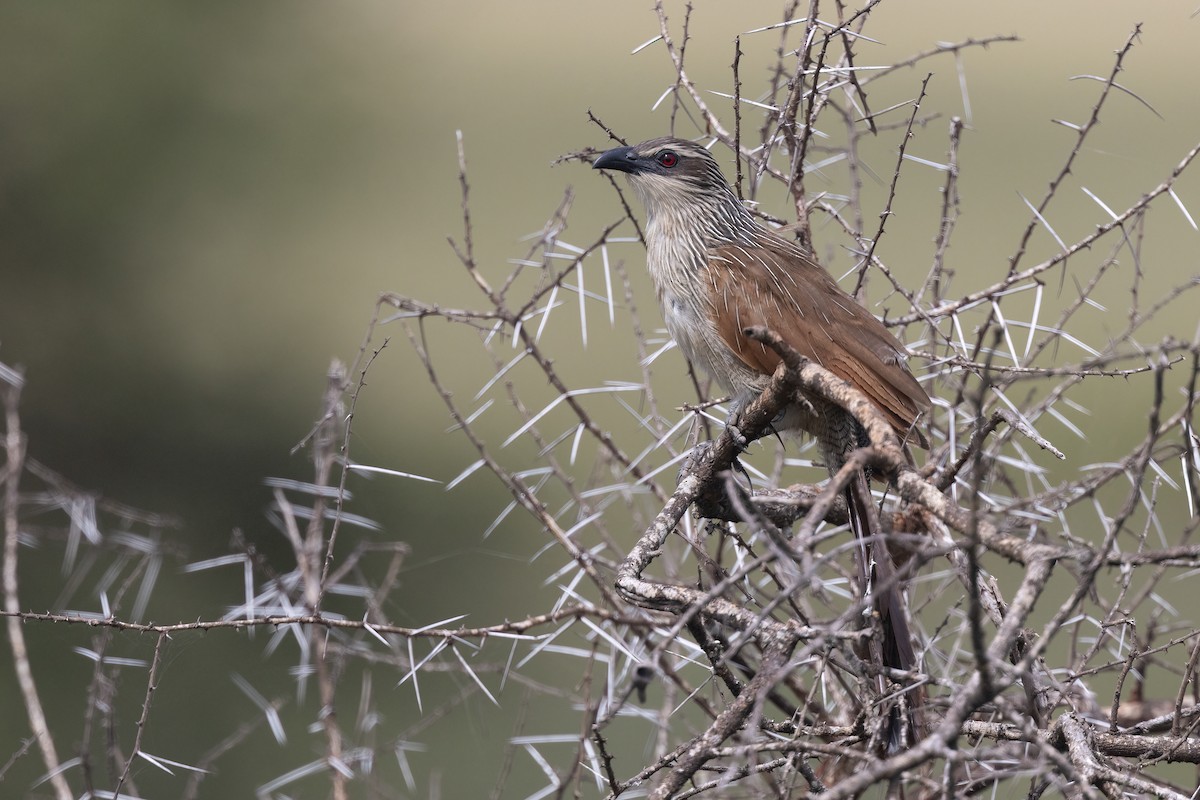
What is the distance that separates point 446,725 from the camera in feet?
A: 18.4

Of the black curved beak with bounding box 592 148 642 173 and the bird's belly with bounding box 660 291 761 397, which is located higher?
the black curved beak with bounding box 592 148 642 173

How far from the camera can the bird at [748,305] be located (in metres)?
1.28

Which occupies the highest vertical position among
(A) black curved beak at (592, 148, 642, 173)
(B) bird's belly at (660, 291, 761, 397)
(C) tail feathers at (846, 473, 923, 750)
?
(A) black curved beak at (592, 148, 642, 173)

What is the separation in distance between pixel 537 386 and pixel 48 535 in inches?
141

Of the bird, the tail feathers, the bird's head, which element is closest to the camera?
the tail feathers

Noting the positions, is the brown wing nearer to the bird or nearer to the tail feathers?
the bird

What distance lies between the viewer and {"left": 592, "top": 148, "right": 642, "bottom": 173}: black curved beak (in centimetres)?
149

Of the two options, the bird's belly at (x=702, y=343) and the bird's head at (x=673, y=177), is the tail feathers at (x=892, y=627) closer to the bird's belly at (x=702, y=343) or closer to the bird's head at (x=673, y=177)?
the bird's belly at (x=702, y=343)

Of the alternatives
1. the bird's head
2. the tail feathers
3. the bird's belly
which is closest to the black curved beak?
the bird's head

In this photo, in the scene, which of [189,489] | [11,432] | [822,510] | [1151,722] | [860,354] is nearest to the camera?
[822,510]

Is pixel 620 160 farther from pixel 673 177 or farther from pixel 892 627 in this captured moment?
pixel 892 627

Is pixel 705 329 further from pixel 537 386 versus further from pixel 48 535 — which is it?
pixel 537 386

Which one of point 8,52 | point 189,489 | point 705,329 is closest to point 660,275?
point 705,329

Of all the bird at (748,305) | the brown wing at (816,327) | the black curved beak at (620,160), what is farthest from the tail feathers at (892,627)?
the black curved beak at (620,160)
